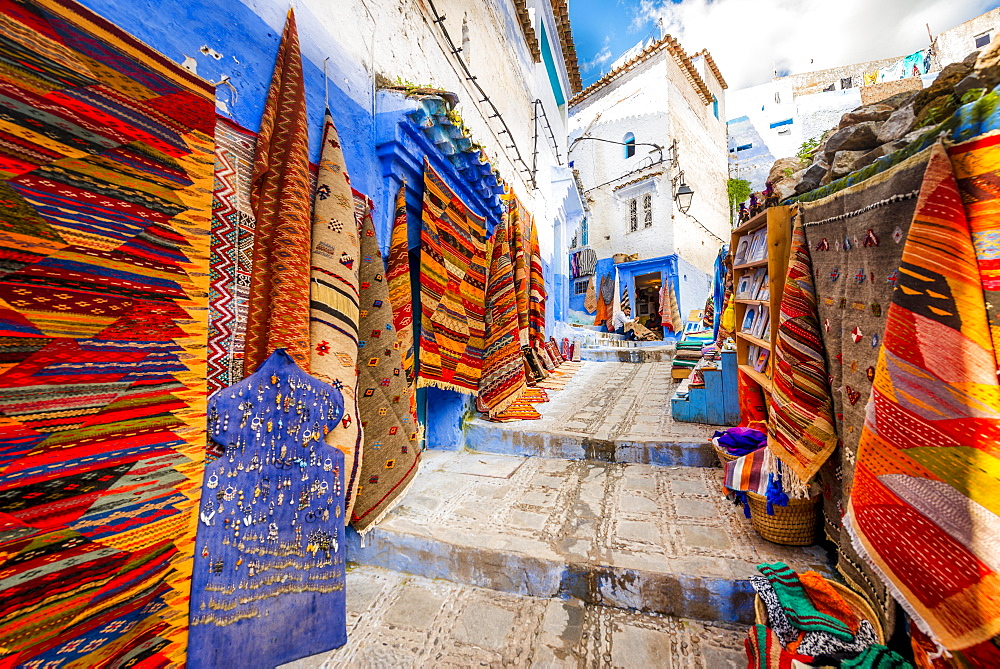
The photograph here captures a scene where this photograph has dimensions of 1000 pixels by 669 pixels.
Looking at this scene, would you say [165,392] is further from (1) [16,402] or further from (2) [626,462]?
(2) [626,462]

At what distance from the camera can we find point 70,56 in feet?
3.55

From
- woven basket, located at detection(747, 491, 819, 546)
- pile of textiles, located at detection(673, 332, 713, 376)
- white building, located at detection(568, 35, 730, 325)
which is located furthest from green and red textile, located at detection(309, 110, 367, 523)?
white building, located at detection(568, 35, 730, 325)

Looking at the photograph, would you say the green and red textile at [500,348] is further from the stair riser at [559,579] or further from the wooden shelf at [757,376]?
the wooden shelf at [757,376]

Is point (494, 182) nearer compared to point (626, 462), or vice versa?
point (626, 462)

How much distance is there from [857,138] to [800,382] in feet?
4.07

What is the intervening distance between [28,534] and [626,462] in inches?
127

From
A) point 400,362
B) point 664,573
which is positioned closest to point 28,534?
point 400,362

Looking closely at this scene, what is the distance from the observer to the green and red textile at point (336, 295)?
174 centimetres

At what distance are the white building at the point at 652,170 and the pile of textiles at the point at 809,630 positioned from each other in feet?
41.9

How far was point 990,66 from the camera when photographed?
1.23 m

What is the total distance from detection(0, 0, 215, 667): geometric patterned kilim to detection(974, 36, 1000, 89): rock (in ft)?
8.72

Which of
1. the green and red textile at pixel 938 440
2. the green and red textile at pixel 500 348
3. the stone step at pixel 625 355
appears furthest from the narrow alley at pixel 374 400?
the stone step at pixel 625 355

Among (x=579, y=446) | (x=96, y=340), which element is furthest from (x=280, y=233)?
(x=579, y=446)

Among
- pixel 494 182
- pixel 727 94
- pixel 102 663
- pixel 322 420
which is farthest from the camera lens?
pixel 727 94
